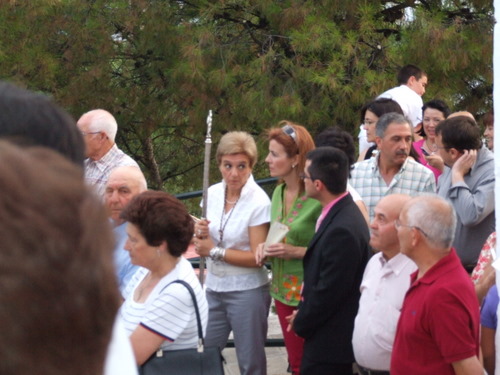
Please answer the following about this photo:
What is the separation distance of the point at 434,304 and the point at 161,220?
1.18 metres

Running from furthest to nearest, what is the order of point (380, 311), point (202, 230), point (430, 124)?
point (430, 124) < point (202, 230) < point (380, 311)

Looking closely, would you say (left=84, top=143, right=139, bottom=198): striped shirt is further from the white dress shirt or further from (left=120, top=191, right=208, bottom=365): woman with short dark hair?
the white dress shirt

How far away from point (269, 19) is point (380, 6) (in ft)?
4.23

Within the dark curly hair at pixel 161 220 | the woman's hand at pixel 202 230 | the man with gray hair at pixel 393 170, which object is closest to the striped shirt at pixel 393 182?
the man with gray hair at pixel 393 170

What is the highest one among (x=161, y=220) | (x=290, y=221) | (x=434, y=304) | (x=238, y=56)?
(x=238, y=56)

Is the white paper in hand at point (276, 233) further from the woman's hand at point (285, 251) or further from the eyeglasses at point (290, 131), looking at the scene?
the eyeglasses at point (290, 131)

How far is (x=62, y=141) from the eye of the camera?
1441 mm

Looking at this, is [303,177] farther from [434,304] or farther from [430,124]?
[430,124]

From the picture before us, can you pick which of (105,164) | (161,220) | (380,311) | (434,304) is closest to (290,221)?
(380,311)

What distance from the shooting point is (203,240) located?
17.5 ft

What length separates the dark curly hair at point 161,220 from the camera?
12.5 ft

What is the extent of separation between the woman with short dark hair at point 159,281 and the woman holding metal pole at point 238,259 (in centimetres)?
→ 135

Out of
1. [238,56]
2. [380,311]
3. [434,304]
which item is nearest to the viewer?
[434,304]

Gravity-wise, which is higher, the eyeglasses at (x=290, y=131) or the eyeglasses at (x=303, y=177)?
the eyeglasses at (x=290, y=131)
